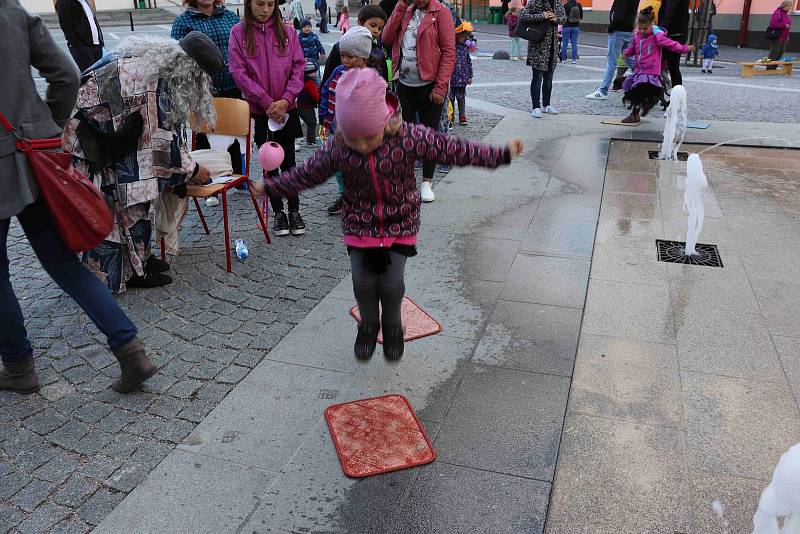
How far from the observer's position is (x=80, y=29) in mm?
8023

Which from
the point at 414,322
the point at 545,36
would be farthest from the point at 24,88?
the point at 545,36

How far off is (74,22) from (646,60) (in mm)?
7358

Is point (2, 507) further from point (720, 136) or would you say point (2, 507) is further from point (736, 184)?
point (720, 136)

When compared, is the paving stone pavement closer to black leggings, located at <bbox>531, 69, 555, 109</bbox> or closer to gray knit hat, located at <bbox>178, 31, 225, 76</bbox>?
gray knit hat, located at <bbox>178, 31, 225, 76</bbox>

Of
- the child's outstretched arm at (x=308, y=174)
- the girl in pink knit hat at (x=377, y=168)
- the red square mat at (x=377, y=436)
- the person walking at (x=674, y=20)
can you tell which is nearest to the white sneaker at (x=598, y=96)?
the person walking at (x=674, y=20)

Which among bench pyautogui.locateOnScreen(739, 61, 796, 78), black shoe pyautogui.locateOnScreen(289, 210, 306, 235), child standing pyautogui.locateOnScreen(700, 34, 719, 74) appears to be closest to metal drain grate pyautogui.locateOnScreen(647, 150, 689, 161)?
black shoe pyautogui.locateOnScreen(289, 210, 306, 235)

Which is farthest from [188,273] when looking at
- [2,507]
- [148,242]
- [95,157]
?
[2,507]

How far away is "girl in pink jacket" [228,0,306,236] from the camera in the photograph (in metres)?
4.92

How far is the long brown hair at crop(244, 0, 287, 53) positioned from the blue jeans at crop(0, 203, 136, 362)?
251 cm

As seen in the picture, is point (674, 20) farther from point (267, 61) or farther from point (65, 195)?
point (65, 195)

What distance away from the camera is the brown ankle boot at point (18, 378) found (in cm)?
321

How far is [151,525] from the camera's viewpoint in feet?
7.93

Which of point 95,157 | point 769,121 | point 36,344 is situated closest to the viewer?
point 36,344

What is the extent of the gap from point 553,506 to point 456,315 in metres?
1.66
